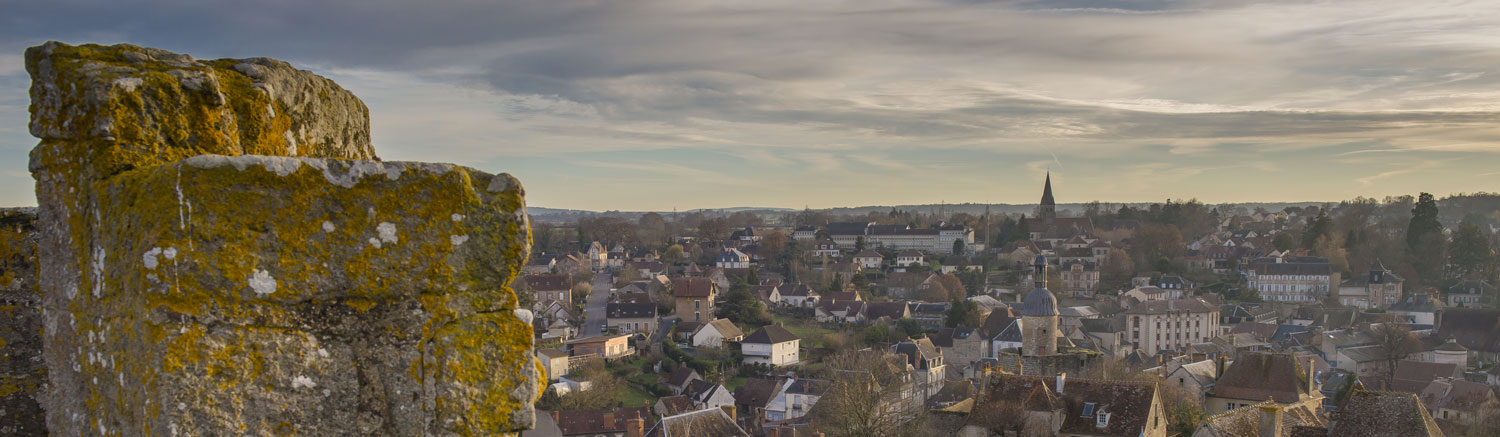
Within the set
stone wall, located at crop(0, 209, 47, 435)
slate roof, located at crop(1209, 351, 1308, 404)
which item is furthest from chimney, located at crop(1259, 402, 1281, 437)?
stone wall, located at crop(0, 209, 47, 435)

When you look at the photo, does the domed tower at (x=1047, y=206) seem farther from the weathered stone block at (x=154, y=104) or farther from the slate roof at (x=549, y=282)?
the weathered stone block at (x=154, y=104)

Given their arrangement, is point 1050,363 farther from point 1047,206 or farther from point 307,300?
point 1047,206

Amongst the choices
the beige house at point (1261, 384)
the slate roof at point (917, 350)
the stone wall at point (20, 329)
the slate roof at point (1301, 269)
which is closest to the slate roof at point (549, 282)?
the slate roof at point (917, 350)

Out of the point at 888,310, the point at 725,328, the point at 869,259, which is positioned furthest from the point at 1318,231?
the point at 725,328

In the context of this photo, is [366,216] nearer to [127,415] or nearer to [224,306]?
[224,306]

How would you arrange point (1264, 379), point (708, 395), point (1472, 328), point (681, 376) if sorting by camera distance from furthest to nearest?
point (1472, 328) → point (681, 376) → point (708, 395) → point (1264, 379)

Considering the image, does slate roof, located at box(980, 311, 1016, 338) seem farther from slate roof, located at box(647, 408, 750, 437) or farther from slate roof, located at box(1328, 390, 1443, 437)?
slate roof, located at box(1328, 390, 1443, 437)

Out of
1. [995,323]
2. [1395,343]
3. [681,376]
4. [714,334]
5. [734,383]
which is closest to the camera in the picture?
[681,376]
